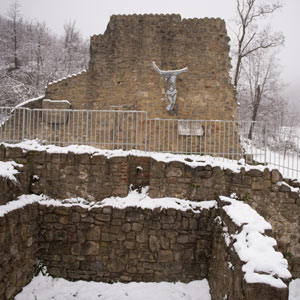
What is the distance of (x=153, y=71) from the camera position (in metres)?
11.1

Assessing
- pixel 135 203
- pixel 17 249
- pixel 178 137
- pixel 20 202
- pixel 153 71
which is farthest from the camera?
pixel 153 71

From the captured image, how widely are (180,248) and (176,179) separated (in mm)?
1539

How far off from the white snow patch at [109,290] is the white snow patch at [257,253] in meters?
1.99

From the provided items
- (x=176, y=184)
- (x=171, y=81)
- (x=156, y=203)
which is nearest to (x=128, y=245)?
(x=156, y=203)

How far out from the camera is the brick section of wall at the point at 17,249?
4.30 meters

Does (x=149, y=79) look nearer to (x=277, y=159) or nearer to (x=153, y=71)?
(x=153, y=71)

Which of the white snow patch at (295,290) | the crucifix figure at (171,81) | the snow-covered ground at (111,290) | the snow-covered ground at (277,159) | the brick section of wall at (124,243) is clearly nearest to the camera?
the snow-covered ground at (111,290)

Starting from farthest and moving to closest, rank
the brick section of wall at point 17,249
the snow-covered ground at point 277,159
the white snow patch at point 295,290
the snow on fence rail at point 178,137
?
the snow on fence rail at point 178,137 → the snow-covered ground at point 277,159 → the white snow patch at point 295,290 → the brick section of wall at point 17,249

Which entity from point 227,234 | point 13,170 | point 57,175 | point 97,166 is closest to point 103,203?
point 97,166

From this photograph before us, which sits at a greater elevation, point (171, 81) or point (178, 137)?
point (171, 81)

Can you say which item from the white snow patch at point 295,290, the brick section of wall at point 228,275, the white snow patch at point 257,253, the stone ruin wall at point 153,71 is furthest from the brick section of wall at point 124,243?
the stone ruin wall at point 153,71

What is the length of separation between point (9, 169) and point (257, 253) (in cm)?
493

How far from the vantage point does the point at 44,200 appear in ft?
18.7

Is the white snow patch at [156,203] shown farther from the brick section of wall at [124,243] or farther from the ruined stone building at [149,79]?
the ruined stone building at [149,79]
